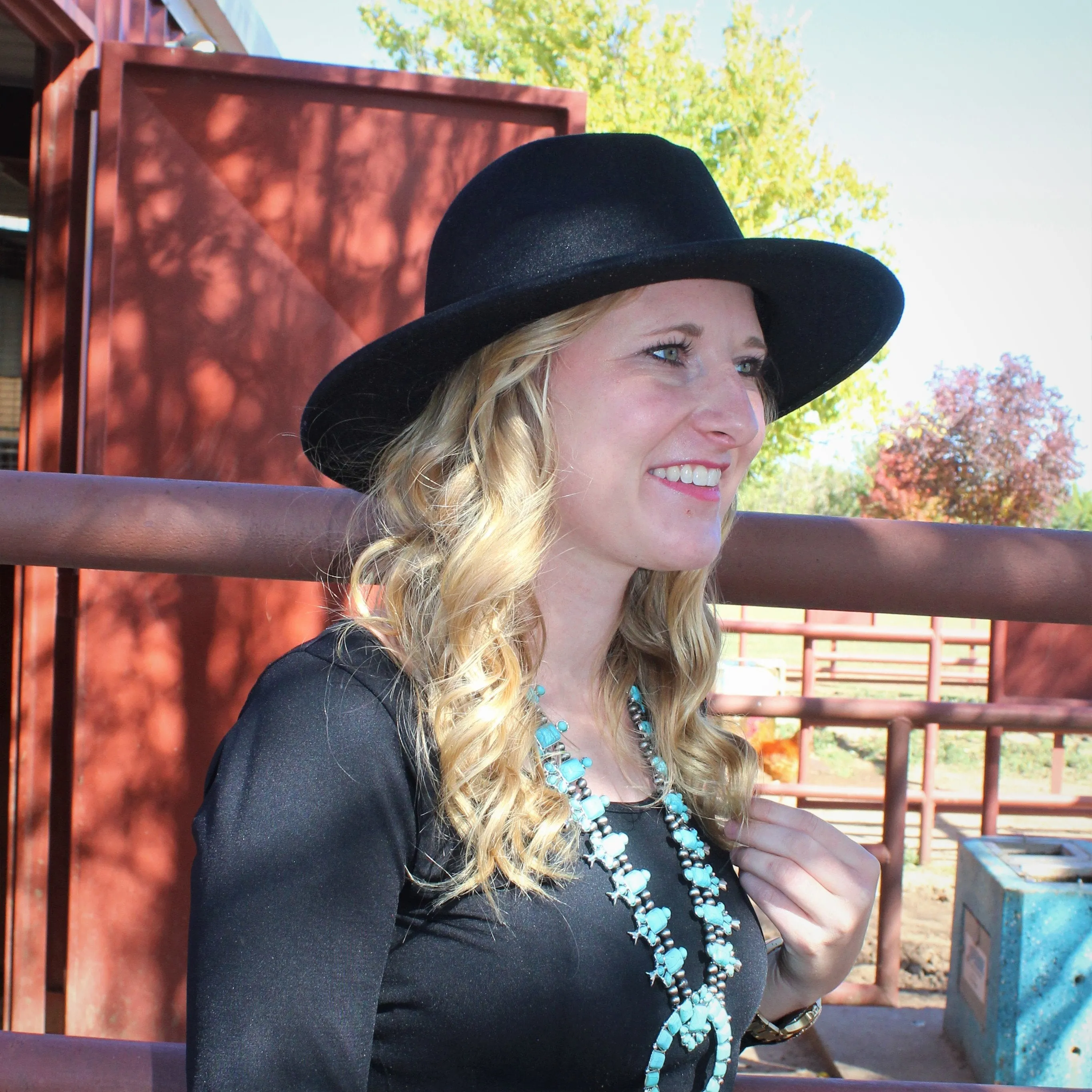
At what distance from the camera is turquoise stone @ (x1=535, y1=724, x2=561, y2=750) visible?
1.30 m

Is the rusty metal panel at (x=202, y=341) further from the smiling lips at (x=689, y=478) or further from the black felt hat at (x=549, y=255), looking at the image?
the smiling lips at (x=689, y=478)

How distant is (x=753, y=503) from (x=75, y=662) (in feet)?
109

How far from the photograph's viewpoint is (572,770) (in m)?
1.28

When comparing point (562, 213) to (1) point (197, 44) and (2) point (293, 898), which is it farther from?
(1) point (197, 44)

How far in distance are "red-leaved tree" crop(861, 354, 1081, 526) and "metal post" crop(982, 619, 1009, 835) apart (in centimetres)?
1489

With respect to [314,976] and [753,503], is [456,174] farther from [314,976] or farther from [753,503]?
[753,503]

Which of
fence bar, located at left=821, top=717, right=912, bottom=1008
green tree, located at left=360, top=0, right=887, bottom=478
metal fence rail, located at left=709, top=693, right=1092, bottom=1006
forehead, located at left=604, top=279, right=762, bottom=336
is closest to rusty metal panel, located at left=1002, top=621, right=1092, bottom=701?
metal fence rail, located at left=709, top=693, right=1092, bottom=1006

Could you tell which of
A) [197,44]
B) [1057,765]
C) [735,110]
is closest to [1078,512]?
[735,110]

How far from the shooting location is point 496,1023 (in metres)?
1.08

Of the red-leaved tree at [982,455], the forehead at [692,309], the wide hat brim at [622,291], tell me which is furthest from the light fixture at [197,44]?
the red-leaved tree at [982,455]

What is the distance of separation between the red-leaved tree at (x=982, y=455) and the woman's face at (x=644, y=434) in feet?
61.6

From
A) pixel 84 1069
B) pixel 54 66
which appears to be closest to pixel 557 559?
pixel 84 1069

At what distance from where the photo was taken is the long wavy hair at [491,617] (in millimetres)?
1146

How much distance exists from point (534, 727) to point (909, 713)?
2.25m
